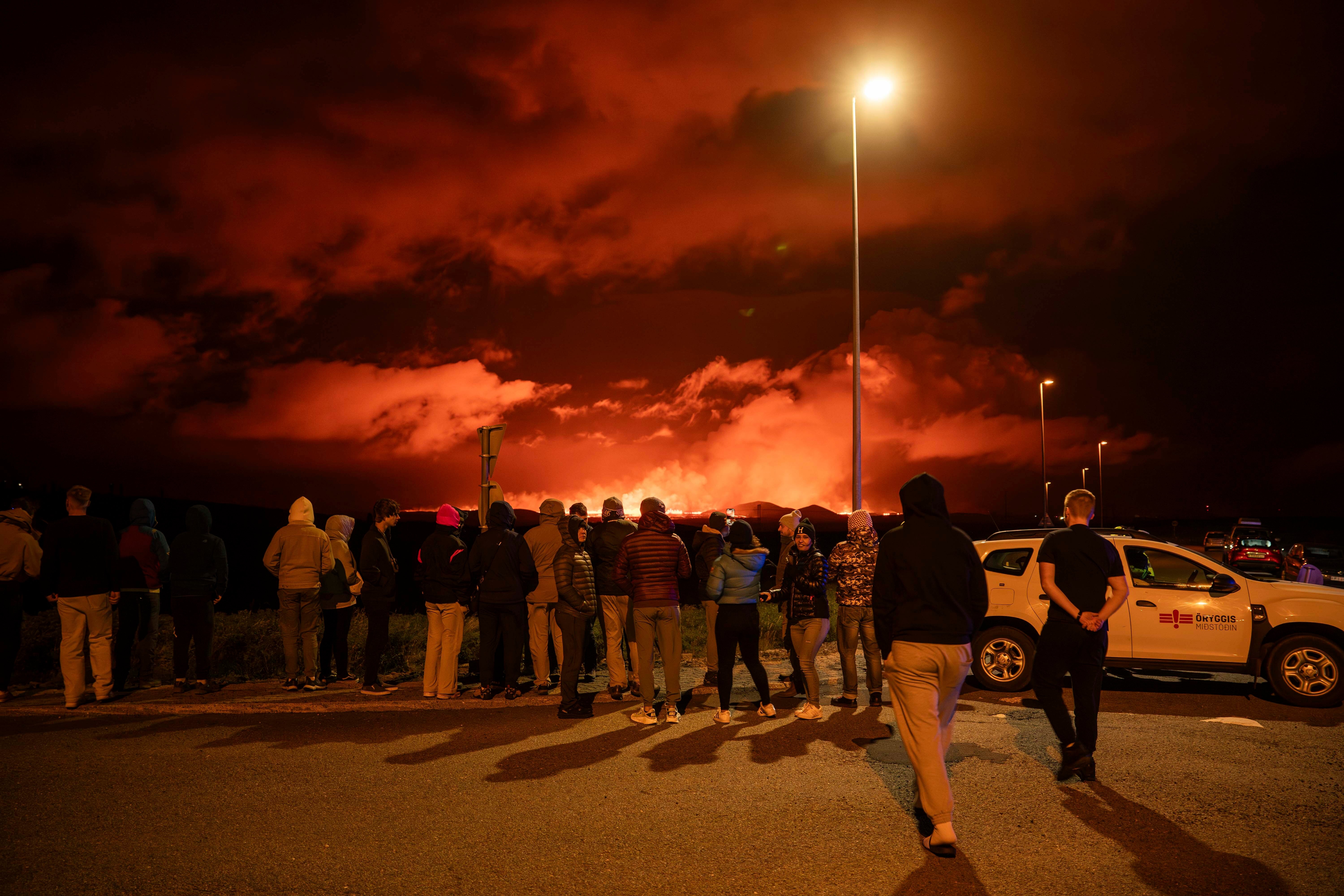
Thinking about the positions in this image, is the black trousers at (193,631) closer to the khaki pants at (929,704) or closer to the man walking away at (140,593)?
the man walking away at (140,593)

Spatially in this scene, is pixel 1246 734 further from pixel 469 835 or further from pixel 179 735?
pixel 179 735

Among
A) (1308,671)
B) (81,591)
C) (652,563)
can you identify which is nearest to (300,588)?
(81,591)

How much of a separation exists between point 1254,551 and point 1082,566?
2727 centimetres

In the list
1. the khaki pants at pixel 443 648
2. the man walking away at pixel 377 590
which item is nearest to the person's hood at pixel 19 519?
the man walking away at pixel 377 590

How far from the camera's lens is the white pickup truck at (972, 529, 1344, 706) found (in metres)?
8.28

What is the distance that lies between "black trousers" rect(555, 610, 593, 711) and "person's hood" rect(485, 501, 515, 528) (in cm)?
127

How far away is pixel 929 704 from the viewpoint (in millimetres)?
4543

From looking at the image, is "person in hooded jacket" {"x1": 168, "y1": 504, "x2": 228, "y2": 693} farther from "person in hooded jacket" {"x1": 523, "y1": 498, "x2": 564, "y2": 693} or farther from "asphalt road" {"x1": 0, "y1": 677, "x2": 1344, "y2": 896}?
"person in hooded jacket" {"x1": 523, "y1": 498, "x2": 564, "y2": 693}

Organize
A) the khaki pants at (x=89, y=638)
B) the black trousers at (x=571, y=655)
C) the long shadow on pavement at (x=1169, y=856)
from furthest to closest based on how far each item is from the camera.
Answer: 1. the khaki pants at (x=89, y=638)
2. the black trousers at (x=571, y=655)
3. the long shadow on pavement at (x=1169, y=856)

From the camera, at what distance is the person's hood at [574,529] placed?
335 inches

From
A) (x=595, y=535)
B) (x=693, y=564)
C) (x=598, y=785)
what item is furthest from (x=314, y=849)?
(x=693, y=564)

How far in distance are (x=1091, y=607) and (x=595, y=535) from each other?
4.98 meters

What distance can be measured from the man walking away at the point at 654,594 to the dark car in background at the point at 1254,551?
23.9 m

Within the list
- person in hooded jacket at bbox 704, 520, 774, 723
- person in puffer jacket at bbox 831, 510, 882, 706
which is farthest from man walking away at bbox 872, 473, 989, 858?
person in puffer jacket at bbox 831, 510, 882, 706
